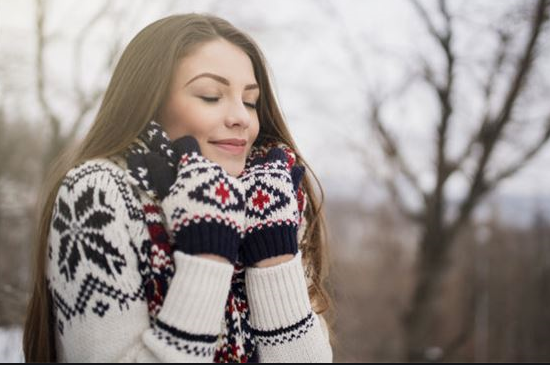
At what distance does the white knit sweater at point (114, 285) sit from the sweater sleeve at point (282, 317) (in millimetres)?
38

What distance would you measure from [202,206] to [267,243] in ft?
0.85

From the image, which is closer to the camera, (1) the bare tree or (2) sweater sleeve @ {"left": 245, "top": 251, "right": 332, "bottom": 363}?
(2) sweater sleeve @ {"left": 245, "top": 251, "right": 332, "bottom": 363}

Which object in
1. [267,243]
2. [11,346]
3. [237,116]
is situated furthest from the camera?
[11,346]

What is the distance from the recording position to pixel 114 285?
1.23 meters

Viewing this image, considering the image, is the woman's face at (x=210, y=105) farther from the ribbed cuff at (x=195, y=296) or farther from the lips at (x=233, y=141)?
the ribbed cuff at (x=195, y=296)

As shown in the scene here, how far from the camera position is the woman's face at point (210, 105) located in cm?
153

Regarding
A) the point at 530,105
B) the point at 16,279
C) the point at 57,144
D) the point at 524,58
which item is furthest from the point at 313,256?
the point at 57,144

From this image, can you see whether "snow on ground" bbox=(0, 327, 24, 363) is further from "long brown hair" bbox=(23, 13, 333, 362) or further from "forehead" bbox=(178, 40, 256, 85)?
"forehead" bbox=(178, 40, 256, 85)

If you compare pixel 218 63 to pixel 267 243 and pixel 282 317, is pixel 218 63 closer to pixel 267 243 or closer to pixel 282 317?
pixel 267 243

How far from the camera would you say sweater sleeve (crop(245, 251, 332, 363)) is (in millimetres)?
1407

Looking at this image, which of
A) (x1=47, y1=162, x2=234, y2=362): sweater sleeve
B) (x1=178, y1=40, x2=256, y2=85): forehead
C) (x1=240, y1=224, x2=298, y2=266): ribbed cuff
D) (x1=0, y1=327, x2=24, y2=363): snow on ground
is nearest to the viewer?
(x1=47, y1=162, x2=234, y2=362): sweater sleeve

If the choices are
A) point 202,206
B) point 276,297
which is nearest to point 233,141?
point 202,206

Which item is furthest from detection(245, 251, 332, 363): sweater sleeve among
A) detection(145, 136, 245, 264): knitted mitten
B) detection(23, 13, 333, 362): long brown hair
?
detection(23, 13, 333, 362): long brown hair

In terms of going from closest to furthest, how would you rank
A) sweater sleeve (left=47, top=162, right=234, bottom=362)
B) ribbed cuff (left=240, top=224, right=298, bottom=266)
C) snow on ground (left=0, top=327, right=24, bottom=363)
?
sweater sleeve (left=47, top=162, right=234, bottom=362) → ribbed cuff (left=240, top=224, right=298, bottom=266) → snow on ground (left=0, top=327, right=24, bottom=363)
